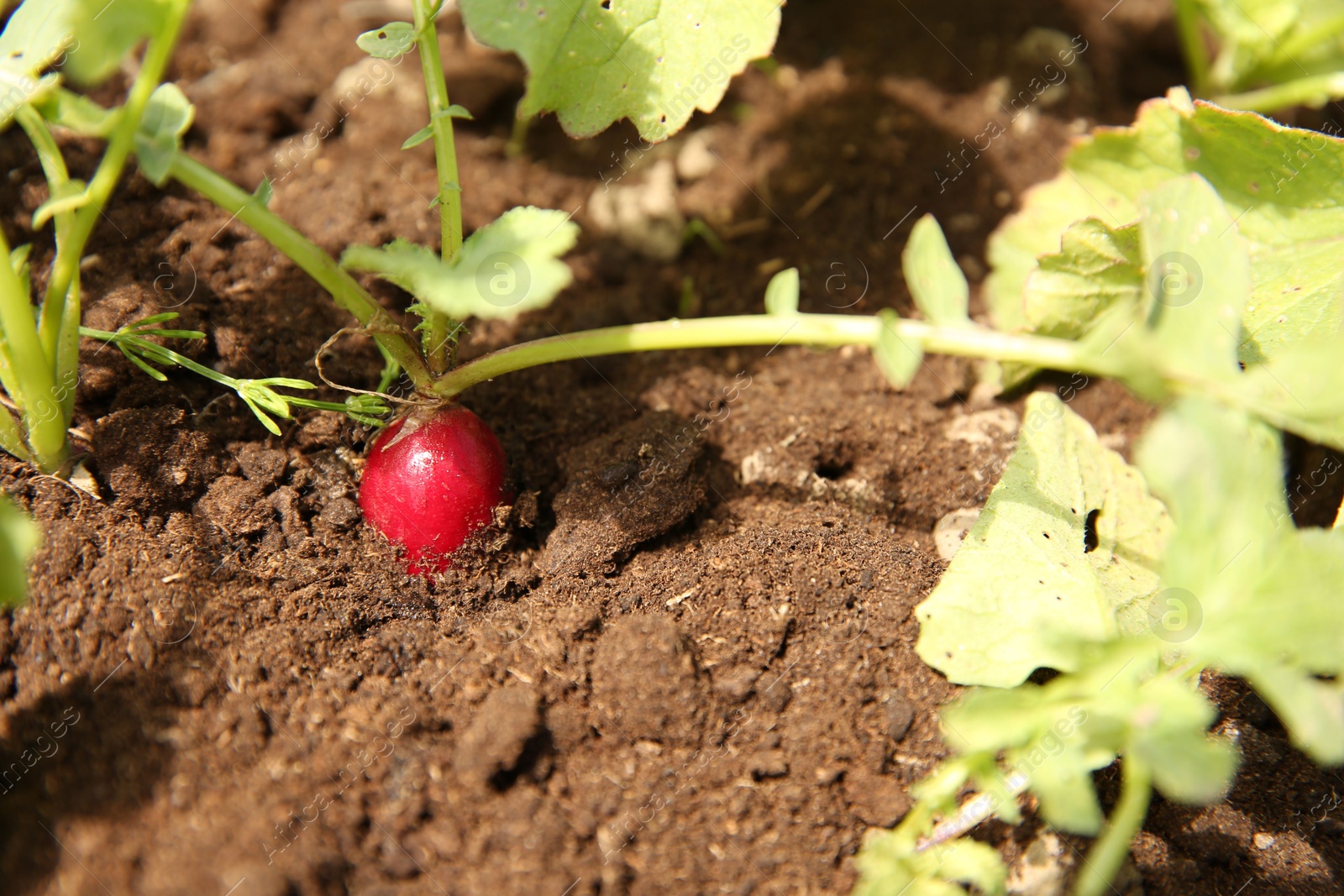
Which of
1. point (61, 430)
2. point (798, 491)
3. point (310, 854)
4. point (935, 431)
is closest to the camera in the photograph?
point (310, 854)

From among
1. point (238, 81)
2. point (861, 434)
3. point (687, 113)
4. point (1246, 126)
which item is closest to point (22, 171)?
point (238, 81)

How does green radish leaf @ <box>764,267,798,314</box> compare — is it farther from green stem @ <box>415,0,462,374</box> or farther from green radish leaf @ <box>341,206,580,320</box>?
green stem @ <box>415,0,462,374</box>

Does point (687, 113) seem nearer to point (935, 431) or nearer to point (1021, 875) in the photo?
point (935, 431)

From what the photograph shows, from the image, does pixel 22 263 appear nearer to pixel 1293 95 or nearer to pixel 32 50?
pixel 32 50

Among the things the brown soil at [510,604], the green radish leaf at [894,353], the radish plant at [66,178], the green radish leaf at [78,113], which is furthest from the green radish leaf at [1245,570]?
the green radish leaf at [78,113]

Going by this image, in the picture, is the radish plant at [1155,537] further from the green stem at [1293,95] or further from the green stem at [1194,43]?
the green stem at [1194,43]
